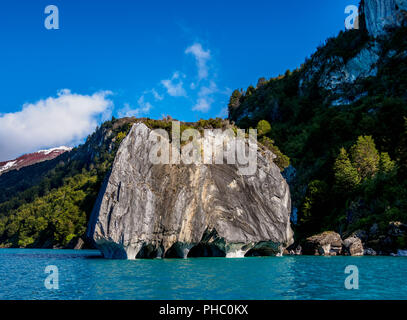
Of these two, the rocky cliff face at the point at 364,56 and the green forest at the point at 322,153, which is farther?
the rocky cliff face at the point at 364,56

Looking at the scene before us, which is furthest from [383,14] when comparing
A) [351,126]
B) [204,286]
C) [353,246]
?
[204,286]

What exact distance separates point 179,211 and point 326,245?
23.0 metres

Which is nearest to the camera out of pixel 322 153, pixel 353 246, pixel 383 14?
pixel 353 246

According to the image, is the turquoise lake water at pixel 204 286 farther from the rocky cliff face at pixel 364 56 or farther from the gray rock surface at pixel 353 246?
the rocky cliff face at pixel 364 56

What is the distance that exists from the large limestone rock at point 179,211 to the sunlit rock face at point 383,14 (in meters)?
70.0

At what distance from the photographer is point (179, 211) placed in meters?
41.9

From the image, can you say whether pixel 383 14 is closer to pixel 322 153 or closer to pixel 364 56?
pixel 364 56

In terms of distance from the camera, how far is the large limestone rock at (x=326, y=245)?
49.7 m

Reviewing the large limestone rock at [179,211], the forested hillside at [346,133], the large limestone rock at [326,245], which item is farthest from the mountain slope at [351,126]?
the large limestone rock at [179,211]

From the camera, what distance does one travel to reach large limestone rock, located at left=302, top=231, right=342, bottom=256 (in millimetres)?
49719

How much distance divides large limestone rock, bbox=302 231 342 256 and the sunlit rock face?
69282 mm

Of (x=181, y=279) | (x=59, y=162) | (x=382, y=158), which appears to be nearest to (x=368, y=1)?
(x=382, y=158)

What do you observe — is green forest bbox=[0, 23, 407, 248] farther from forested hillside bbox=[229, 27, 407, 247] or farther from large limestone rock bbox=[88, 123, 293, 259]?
large limestone rock bbox=[88, 123, 293, 259]
